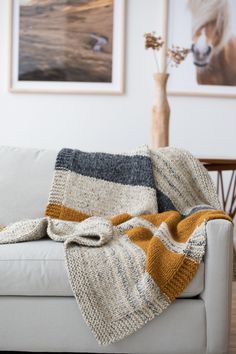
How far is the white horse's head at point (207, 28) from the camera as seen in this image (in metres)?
4.97

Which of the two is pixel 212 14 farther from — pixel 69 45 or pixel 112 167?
pixel 112 167

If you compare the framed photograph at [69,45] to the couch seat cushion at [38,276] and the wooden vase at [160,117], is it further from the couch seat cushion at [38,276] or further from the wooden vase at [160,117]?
the couch seat cushion at [38,276]

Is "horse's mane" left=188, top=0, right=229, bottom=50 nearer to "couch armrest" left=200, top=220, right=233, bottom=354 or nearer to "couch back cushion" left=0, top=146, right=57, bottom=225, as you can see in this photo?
"couch back cushion" left=0, top=146, right=57, bottom=225

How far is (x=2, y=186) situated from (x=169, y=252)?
92 cm

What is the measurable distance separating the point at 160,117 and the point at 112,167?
0.96 metres

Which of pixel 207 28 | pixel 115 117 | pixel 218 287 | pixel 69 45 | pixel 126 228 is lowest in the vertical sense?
pixel 218 287

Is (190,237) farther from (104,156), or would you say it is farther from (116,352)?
(104,156)

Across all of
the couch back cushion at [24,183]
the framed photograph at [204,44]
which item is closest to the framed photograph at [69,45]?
the framed photograph at [204,44]

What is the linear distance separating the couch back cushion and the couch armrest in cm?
89

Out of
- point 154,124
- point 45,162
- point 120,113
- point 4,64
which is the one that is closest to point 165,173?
point 45,162

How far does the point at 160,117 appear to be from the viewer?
410 cm

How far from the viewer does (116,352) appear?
2504 mm

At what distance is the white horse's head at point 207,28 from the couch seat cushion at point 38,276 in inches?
107

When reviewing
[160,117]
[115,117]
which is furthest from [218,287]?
[115,117]
